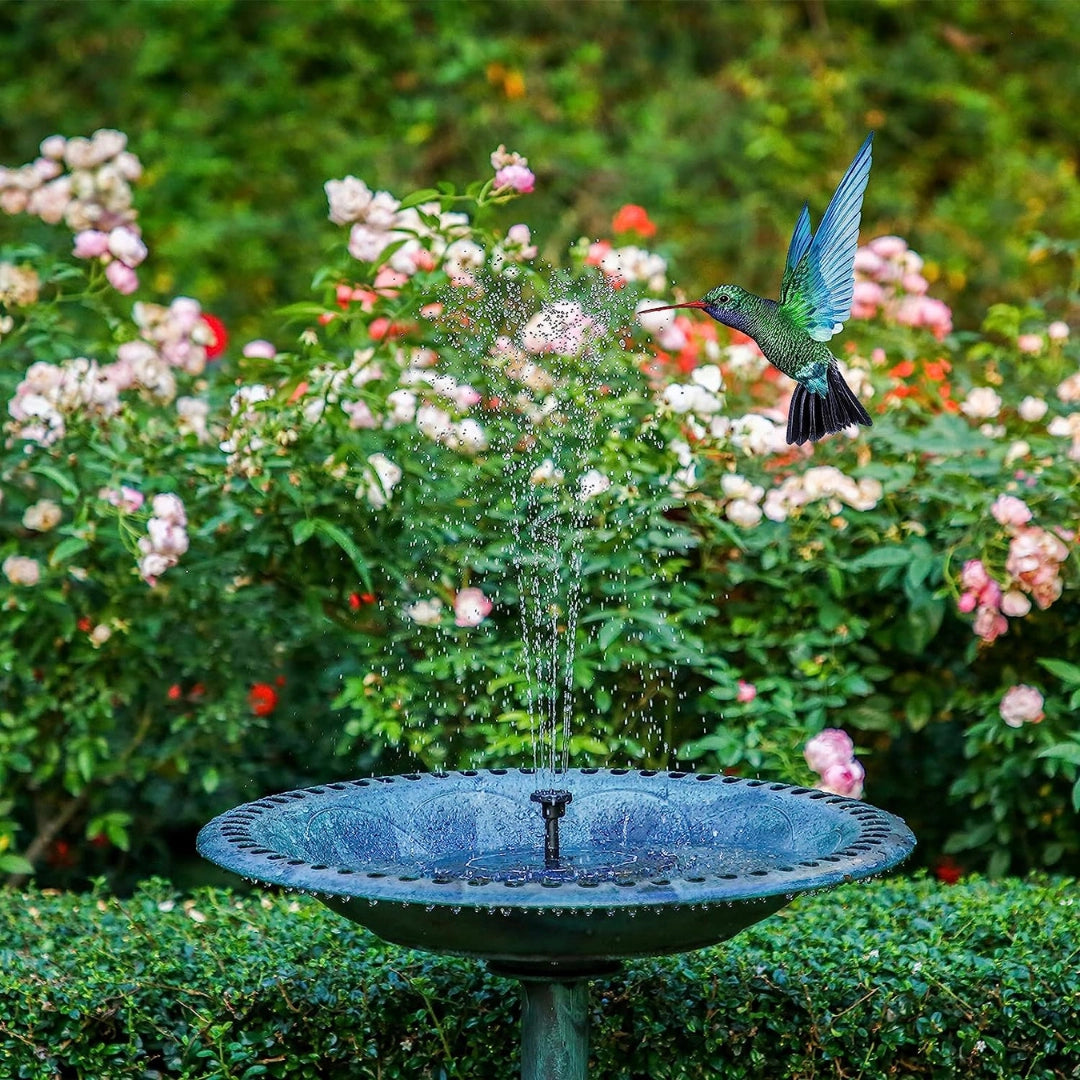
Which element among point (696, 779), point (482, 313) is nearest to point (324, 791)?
point (696, 779)

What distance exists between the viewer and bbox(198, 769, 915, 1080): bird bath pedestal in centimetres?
204

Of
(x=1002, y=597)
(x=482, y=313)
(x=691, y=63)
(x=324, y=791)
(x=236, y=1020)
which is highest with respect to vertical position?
(x=691, y=63)

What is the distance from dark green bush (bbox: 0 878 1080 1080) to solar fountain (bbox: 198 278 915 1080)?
1.05 ft

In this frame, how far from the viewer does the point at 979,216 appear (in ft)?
26.8

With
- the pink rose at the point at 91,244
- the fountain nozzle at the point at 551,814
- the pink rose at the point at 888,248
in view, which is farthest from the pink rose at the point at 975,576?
the pink rose at the point at 91,244

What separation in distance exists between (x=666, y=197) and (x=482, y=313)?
4.46 meters

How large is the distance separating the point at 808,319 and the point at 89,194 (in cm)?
208

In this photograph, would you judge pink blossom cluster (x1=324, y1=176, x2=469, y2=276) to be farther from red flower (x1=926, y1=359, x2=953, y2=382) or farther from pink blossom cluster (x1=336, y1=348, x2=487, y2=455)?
red flower (x1=926, y1=359, x2=953, y2=382)

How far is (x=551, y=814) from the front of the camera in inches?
94.9

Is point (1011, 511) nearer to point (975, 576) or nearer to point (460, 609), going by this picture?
point (975, 576)

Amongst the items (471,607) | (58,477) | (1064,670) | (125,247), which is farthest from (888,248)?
(58,477)

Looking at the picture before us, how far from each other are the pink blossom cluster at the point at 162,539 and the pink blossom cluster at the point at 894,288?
1929 mm

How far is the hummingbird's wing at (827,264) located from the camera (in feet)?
8.09

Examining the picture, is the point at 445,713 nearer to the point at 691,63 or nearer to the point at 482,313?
the point at 482,313
